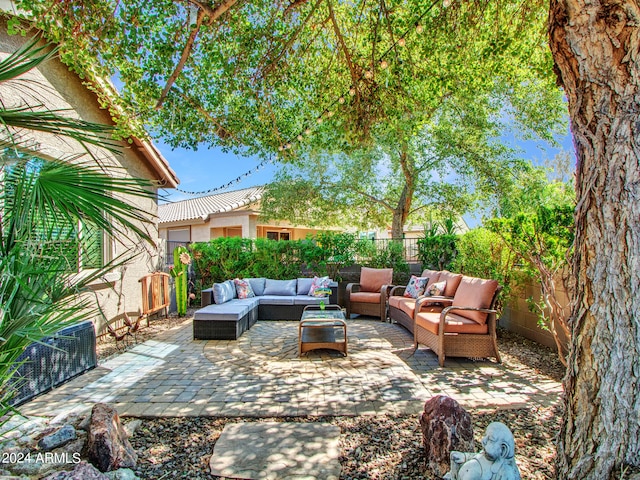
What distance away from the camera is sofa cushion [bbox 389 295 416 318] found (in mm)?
6113

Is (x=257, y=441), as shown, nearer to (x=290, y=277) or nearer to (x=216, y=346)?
(x=216, y=346)

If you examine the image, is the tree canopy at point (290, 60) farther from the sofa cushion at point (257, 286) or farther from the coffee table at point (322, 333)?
the sofa cushion at point (257, 286)

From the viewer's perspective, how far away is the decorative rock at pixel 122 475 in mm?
2344

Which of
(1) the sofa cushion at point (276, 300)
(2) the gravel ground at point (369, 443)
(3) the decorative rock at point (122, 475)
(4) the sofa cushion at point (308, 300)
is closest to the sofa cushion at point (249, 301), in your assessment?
Answer: (1) the sofa cushion at point (276, 300)

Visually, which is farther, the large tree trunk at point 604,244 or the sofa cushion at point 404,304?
the sofa cushion at point 404,304

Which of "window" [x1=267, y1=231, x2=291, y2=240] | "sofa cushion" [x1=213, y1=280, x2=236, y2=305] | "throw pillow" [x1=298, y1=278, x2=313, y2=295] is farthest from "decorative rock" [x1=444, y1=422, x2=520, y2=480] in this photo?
"window" [x1=267, y1=231, x2=291, y2=240]

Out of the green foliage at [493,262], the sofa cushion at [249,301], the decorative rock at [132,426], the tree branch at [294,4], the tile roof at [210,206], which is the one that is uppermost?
the tree branch at [294,4]

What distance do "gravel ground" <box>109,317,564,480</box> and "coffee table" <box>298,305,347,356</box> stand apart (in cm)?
190

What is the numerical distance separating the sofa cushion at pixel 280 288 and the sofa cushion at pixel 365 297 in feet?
4.71

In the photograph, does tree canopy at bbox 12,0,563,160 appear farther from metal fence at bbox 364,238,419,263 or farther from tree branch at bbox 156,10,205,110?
metal fence at bbox 364,238,419,263

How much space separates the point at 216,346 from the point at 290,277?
4.26m


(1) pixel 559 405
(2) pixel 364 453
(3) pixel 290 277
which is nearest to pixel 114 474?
(2) pixel 364 453

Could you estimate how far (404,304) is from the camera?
6.51m

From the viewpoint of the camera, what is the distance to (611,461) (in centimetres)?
194
